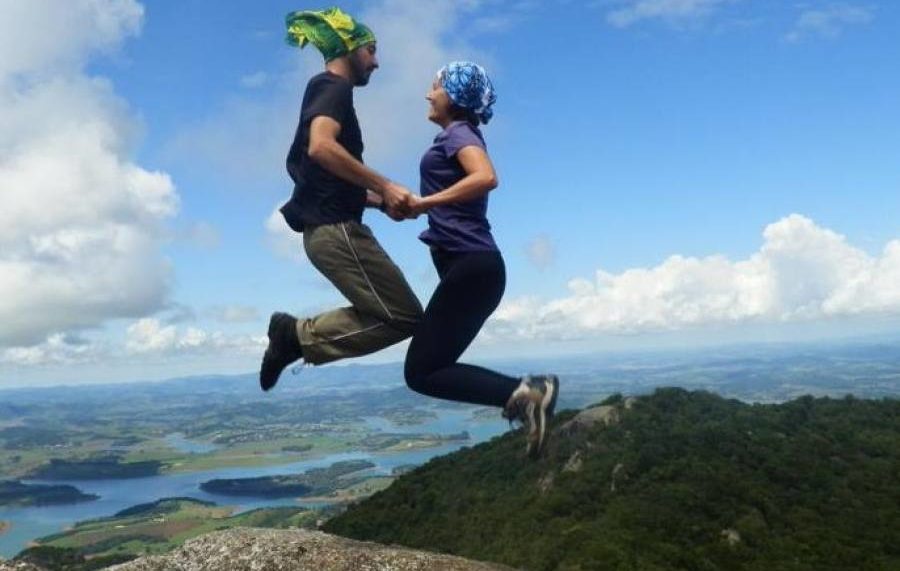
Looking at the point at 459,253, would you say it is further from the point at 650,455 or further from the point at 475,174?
the point at 650,455

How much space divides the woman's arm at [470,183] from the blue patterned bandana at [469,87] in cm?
47

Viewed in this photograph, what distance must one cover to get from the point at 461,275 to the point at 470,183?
0.62 meters

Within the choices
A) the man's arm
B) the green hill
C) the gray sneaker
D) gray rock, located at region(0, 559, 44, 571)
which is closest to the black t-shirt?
the man's arm

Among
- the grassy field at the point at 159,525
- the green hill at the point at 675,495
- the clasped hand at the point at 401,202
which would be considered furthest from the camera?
the grassy field at the point at 159,525

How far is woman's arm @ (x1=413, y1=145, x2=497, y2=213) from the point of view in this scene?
474 centimetres

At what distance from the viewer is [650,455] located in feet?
296

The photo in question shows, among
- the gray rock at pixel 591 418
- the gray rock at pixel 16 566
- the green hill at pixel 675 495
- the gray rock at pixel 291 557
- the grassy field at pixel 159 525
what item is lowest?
the grassy field at pixel 159 525

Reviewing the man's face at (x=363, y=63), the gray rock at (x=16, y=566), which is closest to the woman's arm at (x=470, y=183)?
the man's face at (x=363, y=63)

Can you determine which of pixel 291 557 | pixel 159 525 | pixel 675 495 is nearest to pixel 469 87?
pixel 291 557

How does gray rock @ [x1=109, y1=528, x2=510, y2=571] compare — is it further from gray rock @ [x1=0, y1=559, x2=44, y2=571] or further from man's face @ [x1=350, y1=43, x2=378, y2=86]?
man's face @ [x1=350, y1=43, x2=378, y2=86]

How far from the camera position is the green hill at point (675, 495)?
217ft

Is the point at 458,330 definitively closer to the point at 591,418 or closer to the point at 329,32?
the point at 329,32

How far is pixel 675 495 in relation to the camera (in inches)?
3103

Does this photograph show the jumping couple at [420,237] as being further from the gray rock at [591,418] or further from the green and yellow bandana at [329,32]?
the gray rock at [591,418]
